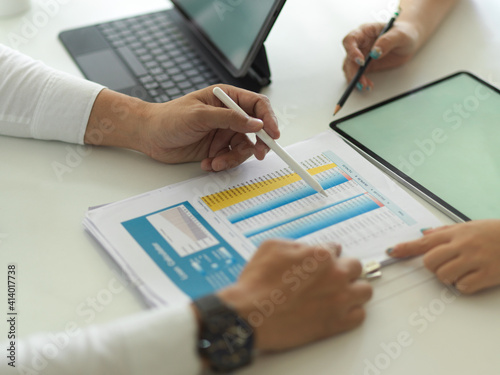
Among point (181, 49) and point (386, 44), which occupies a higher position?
point (386, 44)

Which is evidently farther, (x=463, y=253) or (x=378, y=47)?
(x=378, y=47)

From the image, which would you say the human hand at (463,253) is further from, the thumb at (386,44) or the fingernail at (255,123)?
the thumb at (386,44)

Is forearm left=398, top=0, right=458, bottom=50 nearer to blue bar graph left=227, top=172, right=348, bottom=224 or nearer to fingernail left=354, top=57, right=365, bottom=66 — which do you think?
fingernail left=354, top=57, right=365, bottom=66

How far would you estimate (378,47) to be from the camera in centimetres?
112

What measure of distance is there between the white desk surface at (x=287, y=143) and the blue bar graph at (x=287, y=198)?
0.46 ft

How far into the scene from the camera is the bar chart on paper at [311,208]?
792 millimetres

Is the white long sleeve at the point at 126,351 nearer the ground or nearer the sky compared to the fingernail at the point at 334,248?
nearer the ground

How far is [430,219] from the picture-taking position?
83 cm

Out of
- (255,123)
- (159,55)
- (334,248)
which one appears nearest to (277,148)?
(255,123)

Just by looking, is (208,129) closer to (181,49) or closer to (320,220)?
(320,220)

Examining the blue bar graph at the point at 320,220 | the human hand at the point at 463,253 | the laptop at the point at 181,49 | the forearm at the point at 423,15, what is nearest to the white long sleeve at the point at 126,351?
the blue bar graph at the point at 320,220

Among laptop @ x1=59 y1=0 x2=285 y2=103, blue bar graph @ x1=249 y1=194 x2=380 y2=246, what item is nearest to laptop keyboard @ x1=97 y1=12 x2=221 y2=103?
laptop @ x1=59 y1=0 x2=285 y2=103

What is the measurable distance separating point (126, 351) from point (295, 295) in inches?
8.0

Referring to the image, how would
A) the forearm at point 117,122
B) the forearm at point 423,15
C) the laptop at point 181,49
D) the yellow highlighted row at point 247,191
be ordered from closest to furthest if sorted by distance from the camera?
the yellow highlighted row at point 247,191 → the forearm at point 117,122 → the laptop at point 181,49 → the forearm at point 423,15
